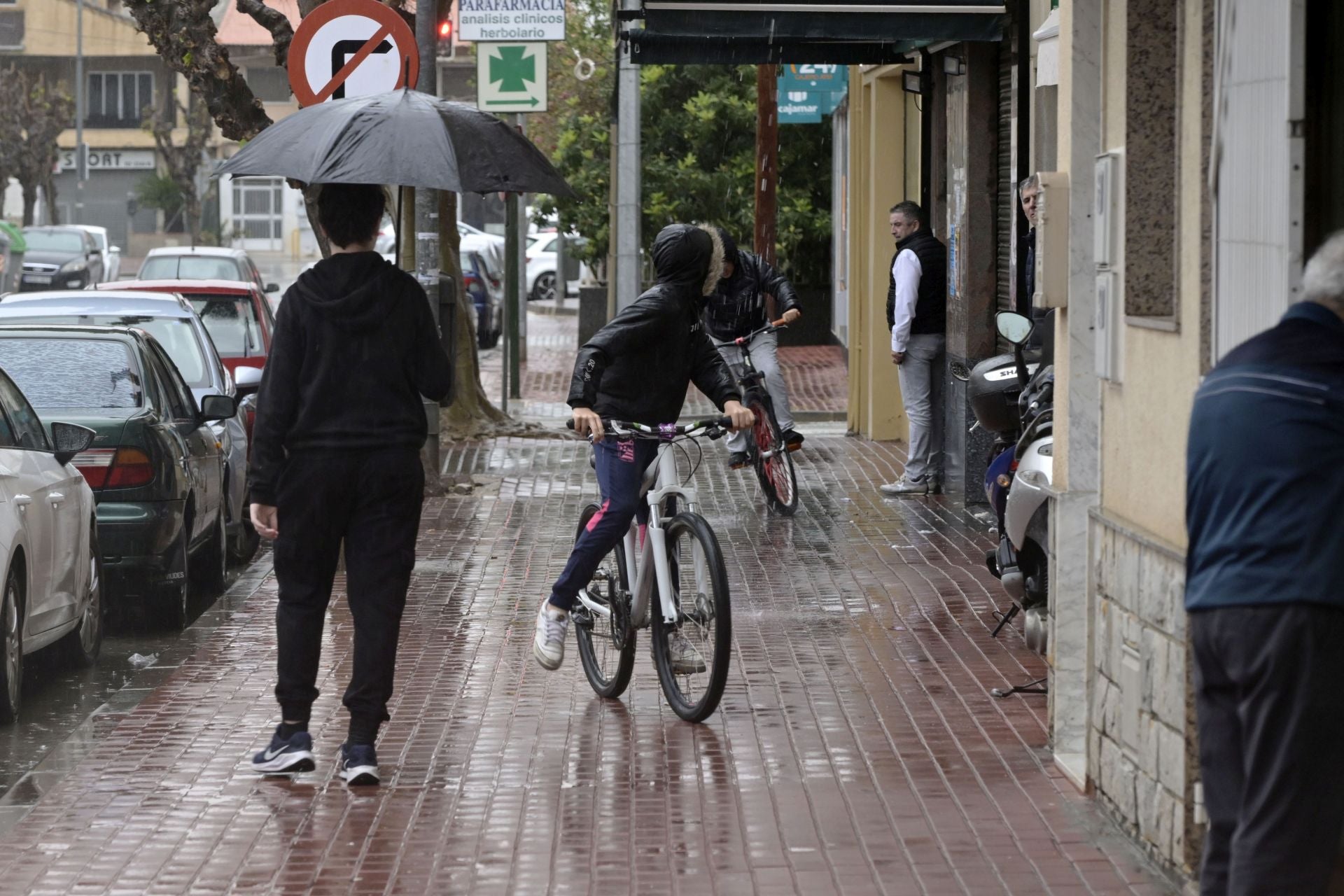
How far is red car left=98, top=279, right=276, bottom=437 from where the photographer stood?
1616cm

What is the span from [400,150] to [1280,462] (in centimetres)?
385

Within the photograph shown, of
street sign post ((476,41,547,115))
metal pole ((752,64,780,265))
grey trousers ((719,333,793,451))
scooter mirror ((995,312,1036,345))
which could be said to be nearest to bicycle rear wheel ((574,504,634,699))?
scooter mirror ((995,312,1036,345))

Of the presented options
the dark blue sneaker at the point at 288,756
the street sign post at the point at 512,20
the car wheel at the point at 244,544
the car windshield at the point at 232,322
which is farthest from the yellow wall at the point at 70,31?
the dark blue sneaker at the point at 288,756

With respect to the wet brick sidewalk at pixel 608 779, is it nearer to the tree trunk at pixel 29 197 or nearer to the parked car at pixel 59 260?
the parked car at pixel 59 260

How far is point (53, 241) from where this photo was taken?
143 ft

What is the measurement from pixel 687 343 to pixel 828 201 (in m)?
21.7

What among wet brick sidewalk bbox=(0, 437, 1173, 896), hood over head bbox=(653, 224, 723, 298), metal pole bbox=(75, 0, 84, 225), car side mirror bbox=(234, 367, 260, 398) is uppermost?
metal pole bbox=(75, 0, 84, 225)

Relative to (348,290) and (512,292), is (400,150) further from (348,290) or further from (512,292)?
(512,292)

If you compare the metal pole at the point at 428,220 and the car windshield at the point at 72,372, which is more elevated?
the metal pole at the point at 428,220

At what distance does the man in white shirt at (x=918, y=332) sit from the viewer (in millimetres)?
13680

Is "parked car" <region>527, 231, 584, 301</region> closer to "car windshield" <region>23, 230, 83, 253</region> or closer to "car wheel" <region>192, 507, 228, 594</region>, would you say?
"car windshield" <region>23, 230, 83, 253</region>

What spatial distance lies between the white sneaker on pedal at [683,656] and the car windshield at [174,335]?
227 inches

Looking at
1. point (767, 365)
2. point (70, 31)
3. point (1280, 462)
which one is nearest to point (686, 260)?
point (1280, 462)

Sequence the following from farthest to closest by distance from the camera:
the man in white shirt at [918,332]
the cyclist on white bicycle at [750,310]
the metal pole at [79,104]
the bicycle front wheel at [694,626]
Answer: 1. the metal pole at [79,104]
2. the cyclist on white bicycle at [750,310]
3. the man in white shirt at [918,332]
4. the bicycle front wheel at [694,626]
